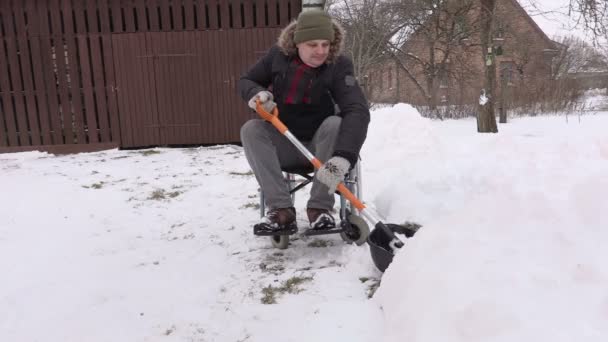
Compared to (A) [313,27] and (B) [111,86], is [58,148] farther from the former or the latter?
(A) [313,27]

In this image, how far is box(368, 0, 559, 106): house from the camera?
16.5 meters

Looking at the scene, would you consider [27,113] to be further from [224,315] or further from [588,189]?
[588,189]

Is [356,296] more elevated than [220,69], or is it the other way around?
[220,69]

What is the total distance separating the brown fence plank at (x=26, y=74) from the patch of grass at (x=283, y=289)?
671cm

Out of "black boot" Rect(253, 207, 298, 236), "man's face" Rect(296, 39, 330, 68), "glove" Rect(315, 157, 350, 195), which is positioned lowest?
"black boot" Rect(253, 207, 298, 236)

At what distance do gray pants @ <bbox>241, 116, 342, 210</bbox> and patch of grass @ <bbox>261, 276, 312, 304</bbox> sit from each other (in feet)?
1.35

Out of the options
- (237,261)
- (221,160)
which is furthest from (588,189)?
(221,160)

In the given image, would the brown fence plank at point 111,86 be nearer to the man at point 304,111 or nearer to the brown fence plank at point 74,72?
the brown fence plank at point 74,72

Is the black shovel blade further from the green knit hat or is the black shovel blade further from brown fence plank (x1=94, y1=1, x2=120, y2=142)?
brown fence plank (x1=94, y1=1, x2=120, y2=142)

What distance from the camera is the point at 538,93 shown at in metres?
14.1

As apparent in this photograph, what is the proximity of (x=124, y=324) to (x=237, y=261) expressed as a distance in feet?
2.33

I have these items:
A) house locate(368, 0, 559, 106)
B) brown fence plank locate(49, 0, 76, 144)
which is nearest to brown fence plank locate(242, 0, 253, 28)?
brown fence plank locate(49, 0, 76, 144)

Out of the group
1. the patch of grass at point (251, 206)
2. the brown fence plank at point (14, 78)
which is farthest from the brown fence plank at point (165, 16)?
the patch of grass at point (251, 206)

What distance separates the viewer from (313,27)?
2373 mm
